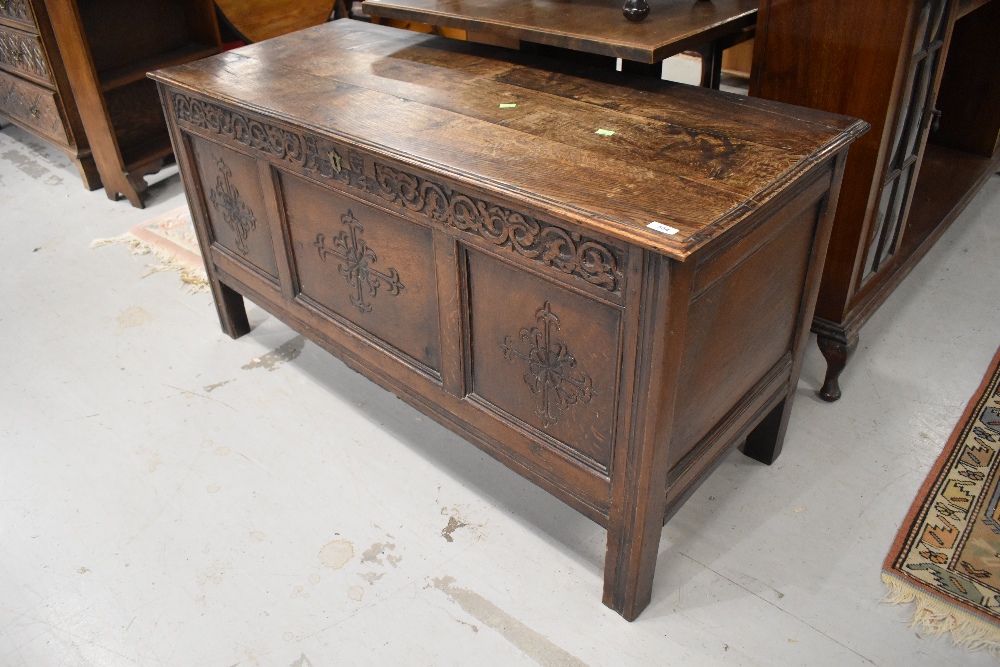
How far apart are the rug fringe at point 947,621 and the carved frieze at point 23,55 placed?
3321 mm

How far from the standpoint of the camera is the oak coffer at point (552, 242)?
129 cm

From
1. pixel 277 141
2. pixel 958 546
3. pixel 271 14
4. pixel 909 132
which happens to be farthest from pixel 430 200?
pixel 271 14

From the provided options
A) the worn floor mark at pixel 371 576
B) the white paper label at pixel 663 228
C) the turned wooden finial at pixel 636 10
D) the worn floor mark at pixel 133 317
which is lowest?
the worn floor mark at pixel 371 576

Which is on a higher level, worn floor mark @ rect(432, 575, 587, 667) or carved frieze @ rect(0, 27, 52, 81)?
carved frieze @ rect(0, 27, 52, 81)

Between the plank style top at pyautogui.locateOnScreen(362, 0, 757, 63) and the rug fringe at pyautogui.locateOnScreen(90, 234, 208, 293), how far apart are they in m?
1.10

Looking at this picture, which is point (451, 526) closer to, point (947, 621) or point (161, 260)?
point (947, 621)

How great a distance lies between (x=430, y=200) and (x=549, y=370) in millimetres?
388

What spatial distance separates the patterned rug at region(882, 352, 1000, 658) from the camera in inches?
60.1

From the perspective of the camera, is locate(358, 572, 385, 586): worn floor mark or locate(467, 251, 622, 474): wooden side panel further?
locate(358, 572, 385, 586): worn floor mark

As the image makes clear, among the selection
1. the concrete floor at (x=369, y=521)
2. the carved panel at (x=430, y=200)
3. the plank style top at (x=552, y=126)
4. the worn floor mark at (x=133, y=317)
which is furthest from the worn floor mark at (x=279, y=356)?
the plank style top at (x=552, y=126)

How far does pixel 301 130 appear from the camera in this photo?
168 cm

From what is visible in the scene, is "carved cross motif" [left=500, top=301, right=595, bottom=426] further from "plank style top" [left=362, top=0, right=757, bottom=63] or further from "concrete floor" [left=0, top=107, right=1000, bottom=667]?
"plank style top" [left=362, top=0, right=757, bottom=63]

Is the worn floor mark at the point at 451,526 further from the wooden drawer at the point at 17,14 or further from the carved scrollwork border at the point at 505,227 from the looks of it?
the wooden drawer at the point at 17,14

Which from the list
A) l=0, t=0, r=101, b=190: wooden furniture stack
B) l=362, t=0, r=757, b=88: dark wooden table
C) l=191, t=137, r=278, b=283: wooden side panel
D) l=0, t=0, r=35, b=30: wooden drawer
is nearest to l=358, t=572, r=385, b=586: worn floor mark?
l=191, t=137, r=278, b=283: wooden side panel
